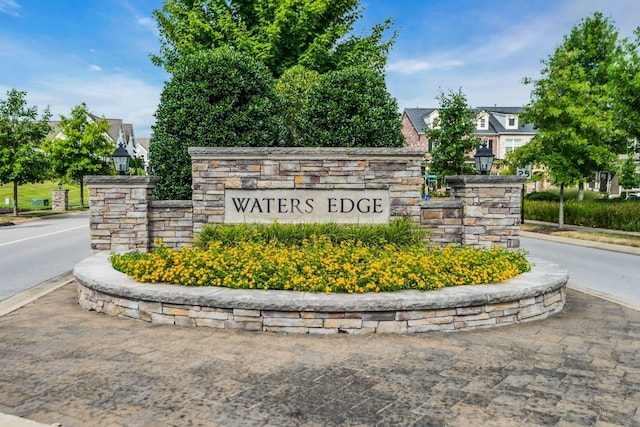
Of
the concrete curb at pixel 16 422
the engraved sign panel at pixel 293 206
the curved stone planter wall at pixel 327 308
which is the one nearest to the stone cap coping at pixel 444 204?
the engraved sign panel at pixel 293 206

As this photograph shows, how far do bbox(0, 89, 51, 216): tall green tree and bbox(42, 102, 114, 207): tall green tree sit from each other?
493 cm

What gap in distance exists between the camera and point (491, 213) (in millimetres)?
8289

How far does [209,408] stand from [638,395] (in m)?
3.58

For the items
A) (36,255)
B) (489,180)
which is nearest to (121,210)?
(36,255)

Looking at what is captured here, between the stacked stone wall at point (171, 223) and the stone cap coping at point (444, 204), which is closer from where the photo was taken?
the stone cap coping at point (444, 204)

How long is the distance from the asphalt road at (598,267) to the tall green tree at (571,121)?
4933mm

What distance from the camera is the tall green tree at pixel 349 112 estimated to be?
9859mm

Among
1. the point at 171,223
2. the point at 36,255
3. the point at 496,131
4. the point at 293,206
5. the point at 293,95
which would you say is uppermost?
the point at 496,131

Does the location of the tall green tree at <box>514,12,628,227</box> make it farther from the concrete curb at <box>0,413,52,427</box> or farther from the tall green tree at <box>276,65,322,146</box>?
the concrete curb at <box>0,413,52,427</box>

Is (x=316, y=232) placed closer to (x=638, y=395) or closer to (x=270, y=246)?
(x=270, y=246)

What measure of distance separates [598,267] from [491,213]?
506 cm

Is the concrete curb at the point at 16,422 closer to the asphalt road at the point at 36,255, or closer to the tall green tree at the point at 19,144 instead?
the asphalt road at the point at 36,255

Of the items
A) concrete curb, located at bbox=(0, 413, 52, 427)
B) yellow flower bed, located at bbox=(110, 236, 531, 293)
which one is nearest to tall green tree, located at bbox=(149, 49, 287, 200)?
yellow flower bed, located at bbox=(110, 236, 531, 293)

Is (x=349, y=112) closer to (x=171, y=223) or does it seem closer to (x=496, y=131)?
(x=171, y=223)
